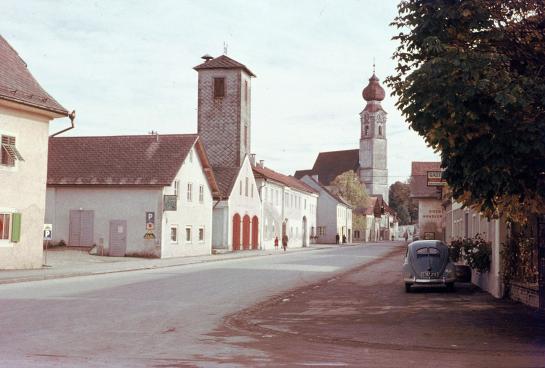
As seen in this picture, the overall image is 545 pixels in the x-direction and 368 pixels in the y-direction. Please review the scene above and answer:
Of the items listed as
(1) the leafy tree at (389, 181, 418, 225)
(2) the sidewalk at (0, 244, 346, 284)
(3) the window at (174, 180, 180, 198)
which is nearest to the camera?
(2) the sidewalk at (0, 244, 346, 284)

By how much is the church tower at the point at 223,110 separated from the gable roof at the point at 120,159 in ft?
35.8

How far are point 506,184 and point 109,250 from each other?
1375 inches

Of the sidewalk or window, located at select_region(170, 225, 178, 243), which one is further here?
window, located at select_region(170, 225, 178, 243)

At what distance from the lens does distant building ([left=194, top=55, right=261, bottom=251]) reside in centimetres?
5954

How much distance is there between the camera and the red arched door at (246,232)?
61.5m

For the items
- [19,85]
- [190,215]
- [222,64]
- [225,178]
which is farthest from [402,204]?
[19,85]

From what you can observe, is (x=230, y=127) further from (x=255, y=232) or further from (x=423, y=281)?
(x=423, y=281)

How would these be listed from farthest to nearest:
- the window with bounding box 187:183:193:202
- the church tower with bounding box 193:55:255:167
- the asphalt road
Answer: the church tower with bounding box 193:55:255:167
the window with bounding box 187:183:193:202
the asphalt road

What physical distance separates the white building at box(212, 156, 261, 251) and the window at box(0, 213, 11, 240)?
25956 millimetres

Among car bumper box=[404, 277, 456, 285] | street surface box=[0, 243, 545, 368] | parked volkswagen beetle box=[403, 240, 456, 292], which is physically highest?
parked volkswagen beetle box=[403, 240, 456, 292]

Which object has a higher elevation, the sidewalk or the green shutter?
the green shutter

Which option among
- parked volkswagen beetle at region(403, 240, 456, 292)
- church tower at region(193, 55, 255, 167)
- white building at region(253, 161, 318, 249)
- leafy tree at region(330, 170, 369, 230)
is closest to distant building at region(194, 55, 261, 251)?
church tower at region(193, 55, 255, 167)

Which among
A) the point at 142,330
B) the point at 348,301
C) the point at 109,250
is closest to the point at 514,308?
the point at 348,301

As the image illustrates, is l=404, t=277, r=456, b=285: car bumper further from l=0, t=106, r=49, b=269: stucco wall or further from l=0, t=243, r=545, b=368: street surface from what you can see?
l=0, t=106, r=49, b=269: stucco wall
